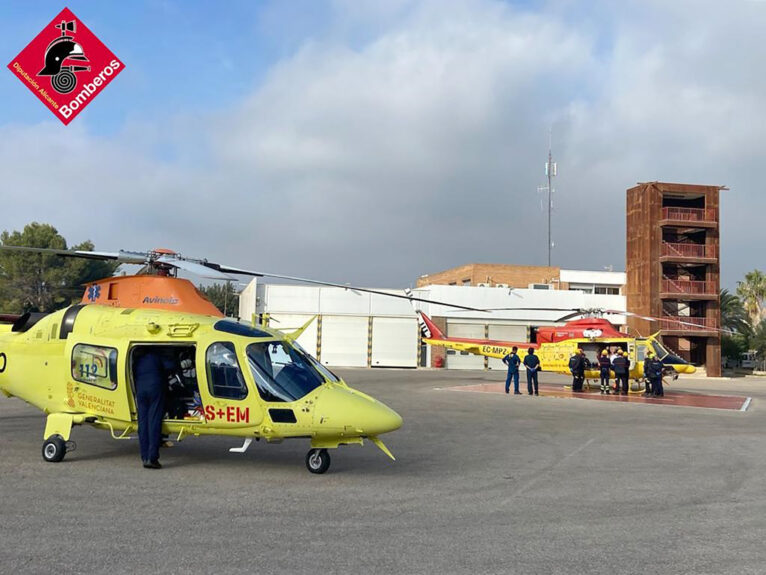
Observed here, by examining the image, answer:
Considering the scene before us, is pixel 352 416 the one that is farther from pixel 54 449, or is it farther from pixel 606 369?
pixel 606 369

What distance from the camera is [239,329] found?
850cm

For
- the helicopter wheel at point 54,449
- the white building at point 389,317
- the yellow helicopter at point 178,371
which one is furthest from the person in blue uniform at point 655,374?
the white building at point 389,317

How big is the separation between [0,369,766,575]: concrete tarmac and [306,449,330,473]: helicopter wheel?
0.18m

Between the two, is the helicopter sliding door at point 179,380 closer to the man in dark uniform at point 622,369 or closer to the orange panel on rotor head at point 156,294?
the orange panel on rotor head at point 156,294

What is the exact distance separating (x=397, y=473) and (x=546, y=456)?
2916 mm

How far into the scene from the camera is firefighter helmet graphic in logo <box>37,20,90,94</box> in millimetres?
13117

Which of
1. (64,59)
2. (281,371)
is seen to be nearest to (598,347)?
(281,371)

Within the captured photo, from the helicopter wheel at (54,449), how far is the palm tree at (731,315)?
5385cm

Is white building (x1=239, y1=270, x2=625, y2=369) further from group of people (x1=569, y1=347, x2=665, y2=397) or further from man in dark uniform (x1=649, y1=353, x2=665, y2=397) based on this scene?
man in dark uniform (x1=649, y1=353, x2=665, y2=397)

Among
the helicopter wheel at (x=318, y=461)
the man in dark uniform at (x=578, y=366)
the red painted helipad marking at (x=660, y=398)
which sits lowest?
the red painted helipad marking at (x=660, y=398)

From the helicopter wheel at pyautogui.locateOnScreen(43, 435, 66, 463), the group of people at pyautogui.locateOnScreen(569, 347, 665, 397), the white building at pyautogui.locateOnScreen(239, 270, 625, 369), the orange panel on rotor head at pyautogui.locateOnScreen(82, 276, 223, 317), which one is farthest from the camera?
the white building at pyautogui.locateOnScreen(239, 270, 625, 369)

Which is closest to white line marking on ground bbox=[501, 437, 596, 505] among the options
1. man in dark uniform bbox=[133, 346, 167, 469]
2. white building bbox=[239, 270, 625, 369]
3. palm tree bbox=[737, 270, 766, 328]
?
man in dark uniform bbox=[133, 346, 167, 469]

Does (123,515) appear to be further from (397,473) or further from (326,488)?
(397,473)

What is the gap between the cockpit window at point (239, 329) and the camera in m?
8.42
